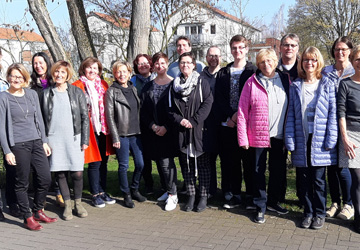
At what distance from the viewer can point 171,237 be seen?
435cm

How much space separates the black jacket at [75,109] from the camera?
495 centimetres

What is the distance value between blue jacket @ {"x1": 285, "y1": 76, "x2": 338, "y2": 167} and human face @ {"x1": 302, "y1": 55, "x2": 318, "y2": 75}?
156 millimetres

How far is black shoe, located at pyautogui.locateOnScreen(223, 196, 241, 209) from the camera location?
513 centimetres

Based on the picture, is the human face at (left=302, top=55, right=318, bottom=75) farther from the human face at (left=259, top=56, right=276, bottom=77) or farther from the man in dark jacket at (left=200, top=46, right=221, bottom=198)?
the man in dark jacket at (left=200, top=46, right=221, bottom=198)

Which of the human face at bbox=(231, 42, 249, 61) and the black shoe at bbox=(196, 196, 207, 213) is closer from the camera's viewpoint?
the human face at bbox=(231, 42, 249, 61)

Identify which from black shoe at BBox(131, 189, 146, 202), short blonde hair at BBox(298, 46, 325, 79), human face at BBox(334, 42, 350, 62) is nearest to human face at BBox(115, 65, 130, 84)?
black shoe at BBox(131, 189, 146, 202)

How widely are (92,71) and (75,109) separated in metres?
0.70

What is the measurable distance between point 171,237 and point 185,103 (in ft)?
5.77

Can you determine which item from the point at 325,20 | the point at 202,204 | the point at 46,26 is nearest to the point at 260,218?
the point at 202,204

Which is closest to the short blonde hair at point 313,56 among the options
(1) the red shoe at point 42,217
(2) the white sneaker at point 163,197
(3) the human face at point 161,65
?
(3) the human face at point 161,65

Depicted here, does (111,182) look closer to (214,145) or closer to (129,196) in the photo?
(129,196)

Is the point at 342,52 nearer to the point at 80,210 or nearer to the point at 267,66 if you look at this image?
the point at 267,66

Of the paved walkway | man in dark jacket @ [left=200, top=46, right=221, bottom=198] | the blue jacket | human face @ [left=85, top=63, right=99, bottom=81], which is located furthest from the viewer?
human face @ [left=85, top=63, right=99, bottom=81]

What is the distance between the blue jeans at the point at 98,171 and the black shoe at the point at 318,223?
10.1 feet
